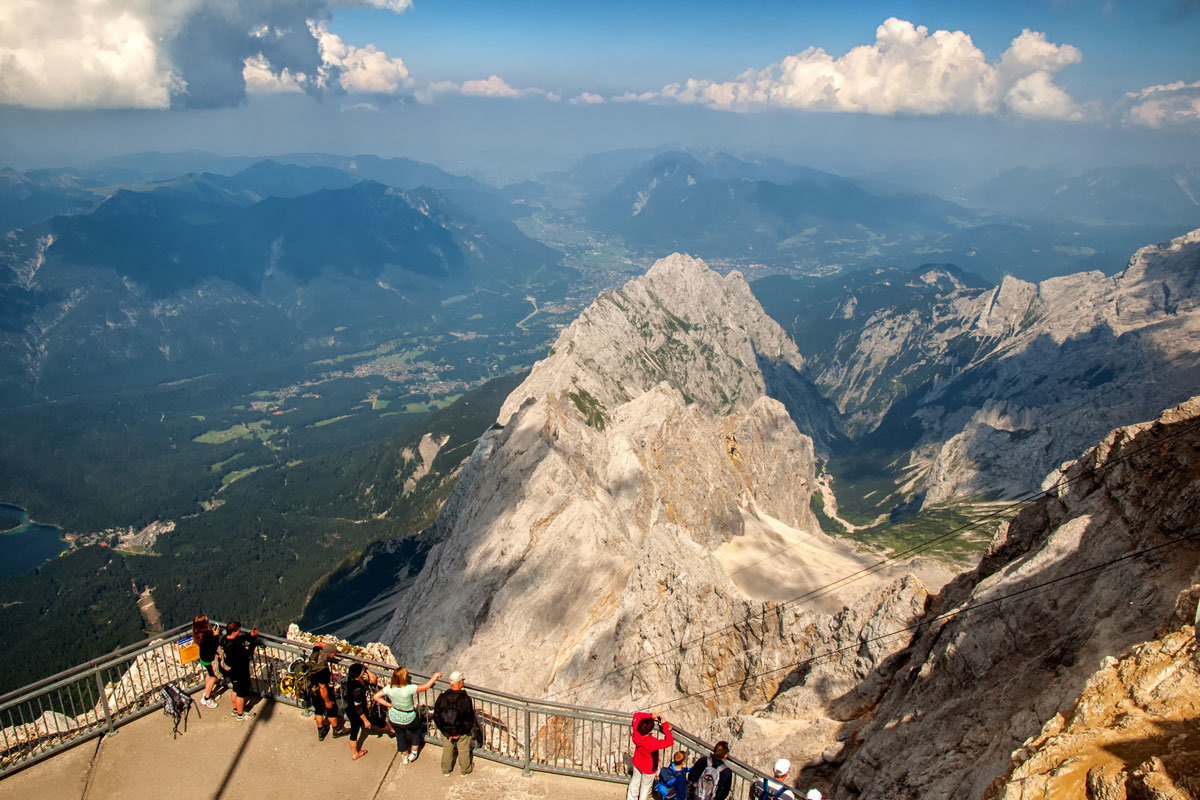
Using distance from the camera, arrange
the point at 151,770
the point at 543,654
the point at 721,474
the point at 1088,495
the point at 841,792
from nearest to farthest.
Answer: the point at 151,770 → the point at 841,792 → the point at 1088,495 → the point at 543,654 → the point at 721,474

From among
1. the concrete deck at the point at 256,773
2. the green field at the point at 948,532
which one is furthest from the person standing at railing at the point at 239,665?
the green field at the point at 948,532

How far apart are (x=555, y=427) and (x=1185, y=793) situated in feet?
268

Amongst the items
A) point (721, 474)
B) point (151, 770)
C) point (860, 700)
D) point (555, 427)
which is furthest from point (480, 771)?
point (721, 474)

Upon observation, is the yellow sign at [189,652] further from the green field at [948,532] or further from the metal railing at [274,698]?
the green field at [948,532]

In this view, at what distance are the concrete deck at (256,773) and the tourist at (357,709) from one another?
0.44 m

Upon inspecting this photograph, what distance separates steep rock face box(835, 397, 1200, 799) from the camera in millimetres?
18828

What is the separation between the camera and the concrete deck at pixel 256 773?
1866 cm

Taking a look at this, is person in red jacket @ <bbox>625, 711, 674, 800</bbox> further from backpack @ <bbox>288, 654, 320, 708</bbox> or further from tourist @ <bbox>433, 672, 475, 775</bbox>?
backpack @ <bbox>288, 654, 320, 708</bbox>

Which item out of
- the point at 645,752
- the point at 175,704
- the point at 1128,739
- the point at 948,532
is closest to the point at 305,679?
the point at 175,704

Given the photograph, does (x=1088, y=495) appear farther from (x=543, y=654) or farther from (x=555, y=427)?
(x=555, y=427)

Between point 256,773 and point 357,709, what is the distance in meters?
3.35

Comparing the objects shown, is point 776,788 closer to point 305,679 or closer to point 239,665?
point 305,679

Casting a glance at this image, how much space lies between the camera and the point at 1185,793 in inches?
404

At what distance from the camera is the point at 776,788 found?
53.0ft
